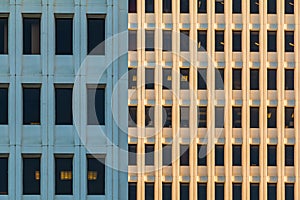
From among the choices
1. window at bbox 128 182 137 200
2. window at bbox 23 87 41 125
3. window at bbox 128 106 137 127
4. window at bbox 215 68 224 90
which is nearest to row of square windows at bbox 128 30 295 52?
window at bbox 215 68 224 90

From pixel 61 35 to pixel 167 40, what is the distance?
39306 millimetres

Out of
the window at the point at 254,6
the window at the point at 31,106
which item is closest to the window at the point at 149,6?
the window at the point at 254,6

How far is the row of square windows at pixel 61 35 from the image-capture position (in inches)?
1388

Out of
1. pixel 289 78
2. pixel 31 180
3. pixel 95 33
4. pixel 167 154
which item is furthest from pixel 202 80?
pixel 31 180

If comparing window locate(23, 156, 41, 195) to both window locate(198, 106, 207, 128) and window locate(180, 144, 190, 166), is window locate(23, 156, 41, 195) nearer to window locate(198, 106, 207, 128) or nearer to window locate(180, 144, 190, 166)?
window locate(180, 144, 190, 166)

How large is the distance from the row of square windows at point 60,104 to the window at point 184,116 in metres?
39.0

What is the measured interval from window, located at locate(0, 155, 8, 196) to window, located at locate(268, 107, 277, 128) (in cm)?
4245

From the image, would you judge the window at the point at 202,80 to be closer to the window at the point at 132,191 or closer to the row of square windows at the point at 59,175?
the window at the point at 132,191

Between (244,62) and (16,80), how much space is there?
41719mm

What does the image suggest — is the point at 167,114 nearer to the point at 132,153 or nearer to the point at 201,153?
the point at 201,153

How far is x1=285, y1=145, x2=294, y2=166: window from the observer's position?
73575mm

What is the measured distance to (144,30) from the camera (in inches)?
2911

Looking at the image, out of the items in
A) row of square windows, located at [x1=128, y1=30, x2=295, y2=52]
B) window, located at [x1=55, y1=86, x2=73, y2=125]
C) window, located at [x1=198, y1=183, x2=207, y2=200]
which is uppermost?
row of square windows, located at [x1=128, y1=30, x2=295, y2=52]

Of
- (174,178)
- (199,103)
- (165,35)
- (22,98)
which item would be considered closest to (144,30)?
(165,35)
